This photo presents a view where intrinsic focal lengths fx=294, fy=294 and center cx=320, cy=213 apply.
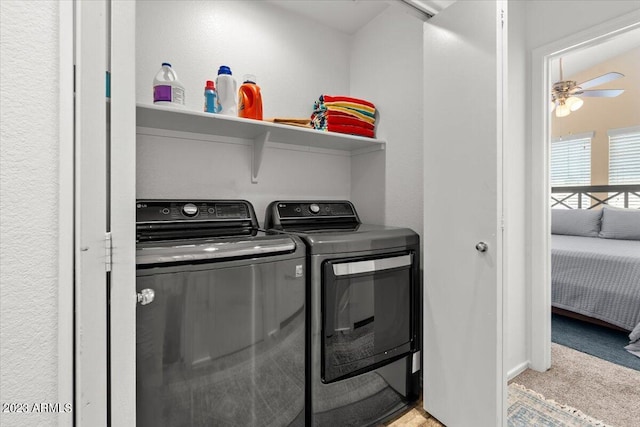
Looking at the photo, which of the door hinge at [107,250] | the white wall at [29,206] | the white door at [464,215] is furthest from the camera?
the white door at [464,215]

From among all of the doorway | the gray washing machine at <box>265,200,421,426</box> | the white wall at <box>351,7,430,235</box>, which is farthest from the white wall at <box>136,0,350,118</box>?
the doorway

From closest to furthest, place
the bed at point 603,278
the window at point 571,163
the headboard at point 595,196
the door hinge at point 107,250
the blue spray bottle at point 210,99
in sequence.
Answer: the door hinge at point 107,250, the blue spray bottle at point 210,99, the bed at point 603,278, the headboard at point 595,196, the window at point 571,163

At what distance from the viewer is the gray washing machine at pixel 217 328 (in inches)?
37.8

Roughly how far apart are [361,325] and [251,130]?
120cm

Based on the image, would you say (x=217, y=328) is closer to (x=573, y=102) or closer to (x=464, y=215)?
(x=464, y=215)

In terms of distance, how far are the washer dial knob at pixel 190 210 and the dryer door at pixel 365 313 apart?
722 mm

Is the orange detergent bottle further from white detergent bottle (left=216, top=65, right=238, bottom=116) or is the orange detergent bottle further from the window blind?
the window blind

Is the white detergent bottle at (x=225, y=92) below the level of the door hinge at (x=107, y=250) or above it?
above

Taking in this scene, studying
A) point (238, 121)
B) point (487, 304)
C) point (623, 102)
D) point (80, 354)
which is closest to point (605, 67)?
point (623, 102)

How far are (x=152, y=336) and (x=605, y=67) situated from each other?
22.5ft

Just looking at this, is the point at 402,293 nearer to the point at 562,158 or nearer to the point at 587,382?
the point at 587,382

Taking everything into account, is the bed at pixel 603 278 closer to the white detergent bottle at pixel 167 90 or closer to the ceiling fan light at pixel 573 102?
the ceiling fan light at pixel 573 102

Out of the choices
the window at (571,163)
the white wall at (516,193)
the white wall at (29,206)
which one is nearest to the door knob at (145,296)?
the white wall at (29,206)

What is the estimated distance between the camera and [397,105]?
197cm
